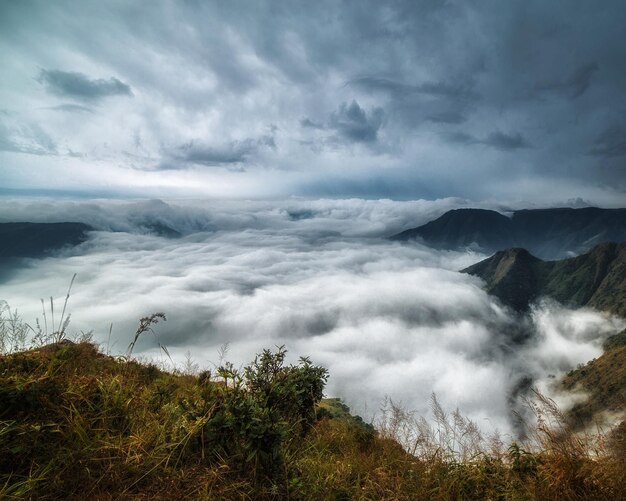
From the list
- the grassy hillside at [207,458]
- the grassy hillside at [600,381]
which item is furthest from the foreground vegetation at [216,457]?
the grassy hillside at [600,381]

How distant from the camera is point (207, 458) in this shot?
358 centimetres

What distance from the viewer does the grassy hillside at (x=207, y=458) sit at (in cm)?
321

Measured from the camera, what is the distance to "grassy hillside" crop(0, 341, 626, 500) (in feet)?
10.5

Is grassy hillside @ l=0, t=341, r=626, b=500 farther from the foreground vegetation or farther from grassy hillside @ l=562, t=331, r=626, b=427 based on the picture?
grassy hillside @ l=562, t=331, r=626, b=427

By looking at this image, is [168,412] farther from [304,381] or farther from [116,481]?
[304,381]

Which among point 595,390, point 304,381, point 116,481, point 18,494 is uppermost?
point 18,494

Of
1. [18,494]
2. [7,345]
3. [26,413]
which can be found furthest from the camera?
[7,345]

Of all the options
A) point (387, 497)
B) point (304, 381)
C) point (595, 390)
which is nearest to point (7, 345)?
point (304, 381)

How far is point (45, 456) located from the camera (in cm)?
330

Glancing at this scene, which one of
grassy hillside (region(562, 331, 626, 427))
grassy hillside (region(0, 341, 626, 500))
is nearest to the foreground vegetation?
grassy hillside (region(0, 341, 626, 500))

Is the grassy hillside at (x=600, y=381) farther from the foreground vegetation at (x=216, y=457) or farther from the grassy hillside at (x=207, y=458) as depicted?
the grassy hillside at (x=207, y=458)

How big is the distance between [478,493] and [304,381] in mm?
3795

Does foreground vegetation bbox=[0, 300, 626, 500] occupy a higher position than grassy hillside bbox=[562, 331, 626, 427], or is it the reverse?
foreground vegetation bbox=[0, 300, 626, 500]

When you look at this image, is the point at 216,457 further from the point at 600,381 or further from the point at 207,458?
the point at 600,381
